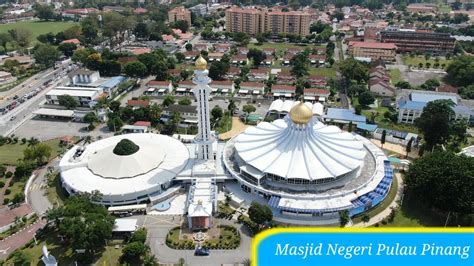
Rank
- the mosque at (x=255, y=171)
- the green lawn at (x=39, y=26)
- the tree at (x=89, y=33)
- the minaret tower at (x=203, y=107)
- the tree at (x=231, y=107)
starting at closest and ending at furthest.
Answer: the mosque at (x=255, y=171), the minaret tower at (x=203, y=107), the tree at (x=231, y=107), the tree at (x=89, y=33), the green lawn at (x=39, y=26)

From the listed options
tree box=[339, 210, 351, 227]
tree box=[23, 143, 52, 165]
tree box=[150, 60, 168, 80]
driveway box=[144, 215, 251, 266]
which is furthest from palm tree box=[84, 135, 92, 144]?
tree box=[339, 210, 351, 227]

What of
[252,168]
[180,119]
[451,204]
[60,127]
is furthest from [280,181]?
[60,127]

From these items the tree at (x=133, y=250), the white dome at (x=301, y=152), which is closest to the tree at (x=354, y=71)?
the white dome at (x=301, y=152)

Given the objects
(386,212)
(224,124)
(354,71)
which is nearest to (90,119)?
(224,124)

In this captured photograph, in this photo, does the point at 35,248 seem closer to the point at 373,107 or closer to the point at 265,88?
the point at 265,88

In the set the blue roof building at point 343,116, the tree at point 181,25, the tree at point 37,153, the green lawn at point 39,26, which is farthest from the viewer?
the green lawn at point 39,26

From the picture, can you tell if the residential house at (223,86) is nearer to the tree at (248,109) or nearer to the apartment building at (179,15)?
the tree at (248,109)
